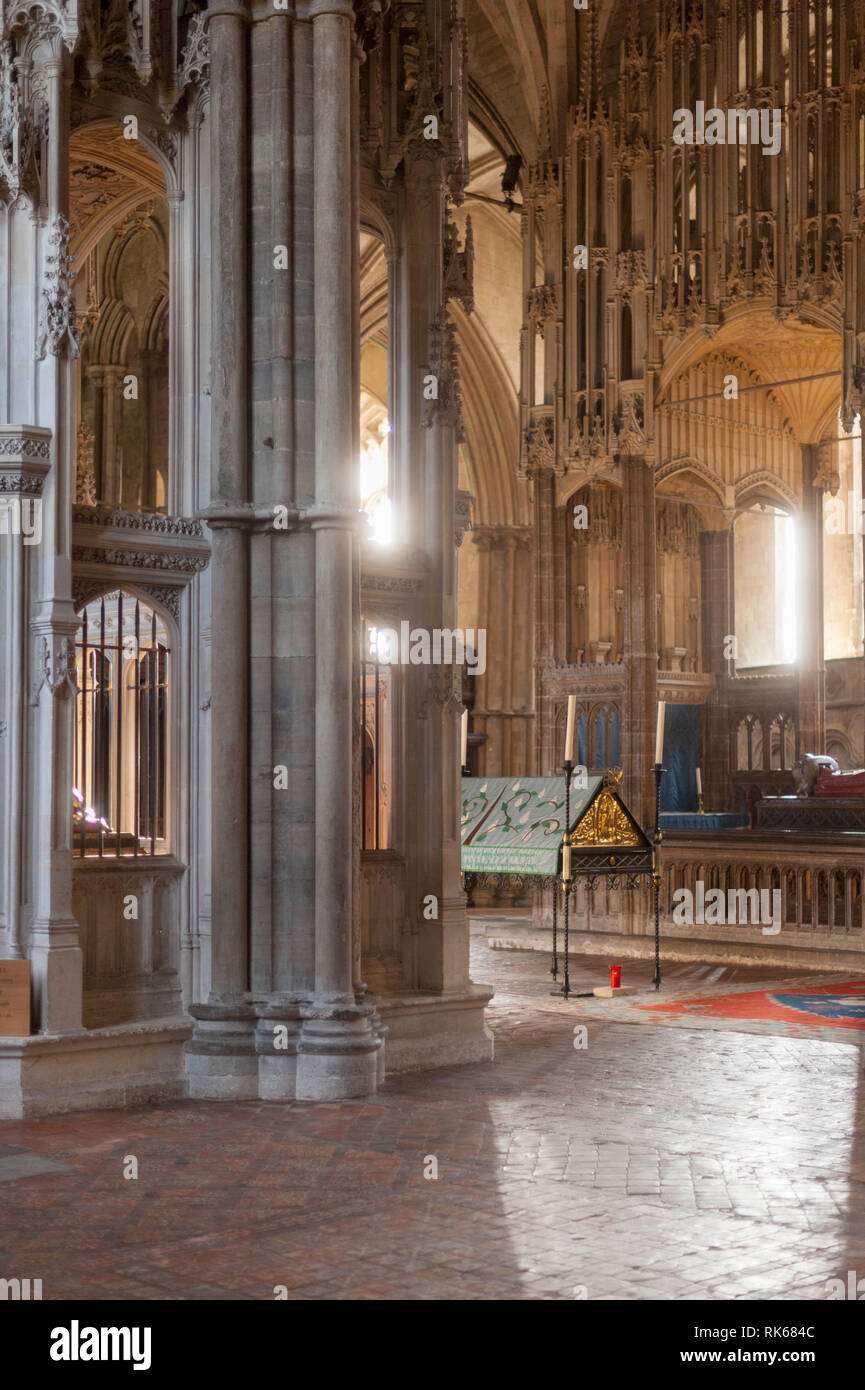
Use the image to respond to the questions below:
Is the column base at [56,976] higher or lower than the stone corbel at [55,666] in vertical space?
lower

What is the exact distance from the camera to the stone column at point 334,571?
970 centimetres

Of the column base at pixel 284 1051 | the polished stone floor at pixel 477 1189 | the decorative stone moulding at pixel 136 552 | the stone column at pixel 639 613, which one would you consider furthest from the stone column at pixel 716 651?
the column base at pixel 284 1051

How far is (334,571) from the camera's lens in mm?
9938

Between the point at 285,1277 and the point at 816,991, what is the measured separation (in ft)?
32.0

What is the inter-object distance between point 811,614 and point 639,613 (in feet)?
12.6

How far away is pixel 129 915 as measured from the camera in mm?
10195

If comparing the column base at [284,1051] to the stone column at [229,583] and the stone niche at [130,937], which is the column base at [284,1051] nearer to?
the stone column at [229,583]

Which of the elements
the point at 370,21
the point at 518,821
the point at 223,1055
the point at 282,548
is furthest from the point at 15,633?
the point at 518,821

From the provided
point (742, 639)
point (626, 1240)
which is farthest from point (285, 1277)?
point (742, 639)

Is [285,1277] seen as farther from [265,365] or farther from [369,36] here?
[369,36]

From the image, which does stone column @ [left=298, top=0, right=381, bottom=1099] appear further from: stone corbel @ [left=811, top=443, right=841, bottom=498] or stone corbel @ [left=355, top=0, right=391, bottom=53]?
stone corbel @ [left=811, top=443, right=841, bottom=498]

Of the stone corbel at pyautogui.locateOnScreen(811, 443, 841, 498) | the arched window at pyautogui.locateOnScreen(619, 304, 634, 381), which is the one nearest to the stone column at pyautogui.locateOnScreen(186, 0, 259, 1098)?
the arched window at pyautogui.locateOnScreen(619, 304, 634, 381)

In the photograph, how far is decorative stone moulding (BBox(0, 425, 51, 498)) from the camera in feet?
31.3

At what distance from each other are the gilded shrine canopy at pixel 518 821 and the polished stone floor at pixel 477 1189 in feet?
12.7
